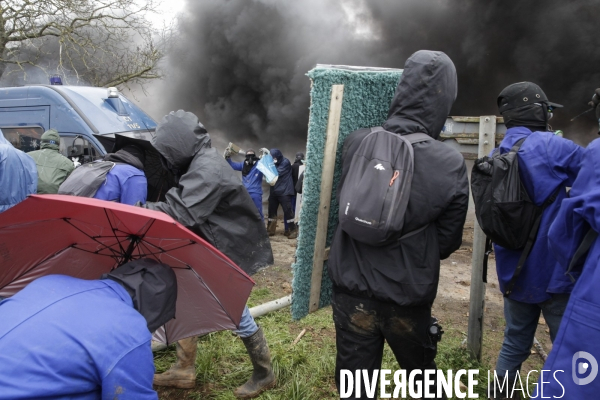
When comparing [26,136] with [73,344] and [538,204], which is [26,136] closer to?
[73,344]

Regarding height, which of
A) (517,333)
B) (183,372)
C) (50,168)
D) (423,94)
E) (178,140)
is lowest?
(183,372)

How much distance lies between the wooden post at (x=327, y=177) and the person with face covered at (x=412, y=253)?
0.54 ft

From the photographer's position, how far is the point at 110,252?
206 cm

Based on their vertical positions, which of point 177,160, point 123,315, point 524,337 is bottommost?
point 524,337

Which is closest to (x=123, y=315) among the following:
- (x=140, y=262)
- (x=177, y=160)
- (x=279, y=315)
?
(x=140, y=262)

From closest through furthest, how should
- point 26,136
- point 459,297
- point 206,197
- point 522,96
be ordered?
point 522,96 < point 206,197 < point 459,297 < point 26,136

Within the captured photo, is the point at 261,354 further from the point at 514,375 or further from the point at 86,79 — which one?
the point at 86,79

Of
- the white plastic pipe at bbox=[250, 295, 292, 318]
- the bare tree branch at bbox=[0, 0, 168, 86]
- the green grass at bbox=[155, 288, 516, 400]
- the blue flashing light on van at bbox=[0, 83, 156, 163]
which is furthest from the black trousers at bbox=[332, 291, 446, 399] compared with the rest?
the bare tree branch at bbox=[0, 0, 168, 86]

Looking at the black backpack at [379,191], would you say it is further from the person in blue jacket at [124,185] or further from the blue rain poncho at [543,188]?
the person in blue jacket at [124,185]

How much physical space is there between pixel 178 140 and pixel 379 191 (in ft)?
4.51

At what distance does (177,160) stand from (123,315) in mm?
1391

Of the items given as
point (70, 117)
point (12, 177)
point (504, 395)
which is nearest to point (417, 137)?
point (504, 395)

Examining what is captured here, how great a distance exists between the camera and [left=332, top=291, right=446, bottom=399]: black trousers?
1.97m

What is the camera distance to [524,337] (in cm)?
247
